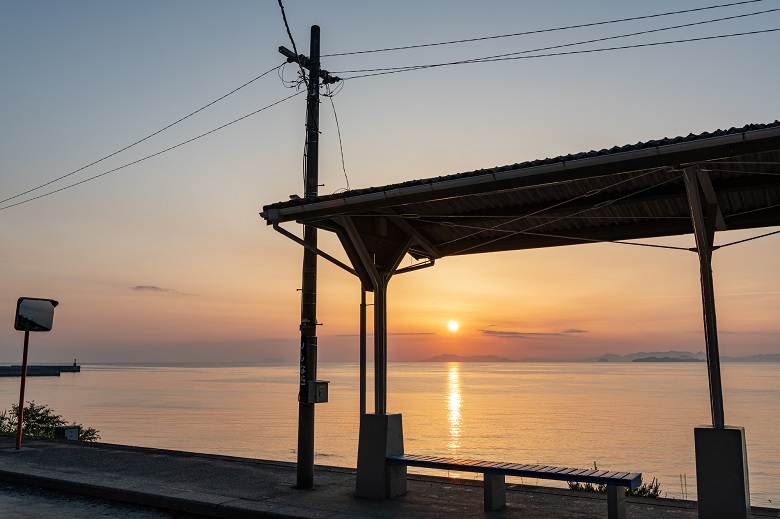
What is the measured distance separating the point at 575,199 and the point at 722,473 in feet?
10.5

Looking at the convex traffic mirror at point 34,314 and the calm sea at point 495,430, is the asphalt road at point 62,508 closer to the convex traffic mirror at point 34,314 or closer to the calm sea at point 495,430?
the convex traffic mirror at point 34,314

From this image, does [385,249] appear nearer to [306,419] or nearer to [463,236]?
[463,236]

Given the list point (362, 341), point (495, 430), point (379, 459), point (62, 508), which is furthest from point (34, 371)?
point (379, 459)

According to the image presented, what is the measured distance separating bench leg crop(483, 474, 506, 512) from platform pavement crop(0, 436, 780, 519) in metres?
0.12

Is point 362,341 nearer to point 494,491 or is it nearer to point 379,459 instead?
point 379,459

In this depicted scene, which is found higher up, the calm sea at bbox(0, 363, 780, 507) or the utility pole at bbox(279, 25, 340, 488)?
the utility pole at bbox(279, 25, 340, 488)

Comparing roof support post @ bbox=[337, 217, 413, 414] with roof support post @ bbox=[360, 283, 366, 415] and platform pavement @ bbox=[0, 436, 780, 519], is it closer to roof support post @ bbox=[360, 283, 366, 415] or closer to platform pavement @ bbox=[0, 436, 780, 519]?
roof support post @ bbox=[360, 283, 366, 415]

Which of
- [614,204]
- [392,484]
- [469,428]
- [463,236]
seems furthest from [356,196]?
[469,428]

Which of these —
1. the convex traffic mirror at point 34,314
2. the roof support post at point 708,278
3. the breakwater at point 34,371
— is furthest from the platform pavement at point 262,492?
the breakwater at point 34,371

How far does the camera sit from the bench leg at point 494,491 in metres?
7.28

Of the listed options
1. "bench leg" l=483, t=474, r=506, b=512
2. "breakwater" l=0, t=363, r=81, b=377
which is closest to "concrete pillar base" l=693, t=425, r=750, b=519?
"bench leg" l=483, t=474, r=506, b=512

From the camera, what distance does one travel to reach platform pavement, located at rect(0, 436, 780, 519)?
7.32 metres

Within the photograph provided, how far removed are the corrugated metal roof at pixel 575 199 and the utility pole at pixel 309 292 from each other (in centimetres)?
90

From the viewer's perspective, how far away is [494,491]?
7316 millimetres
